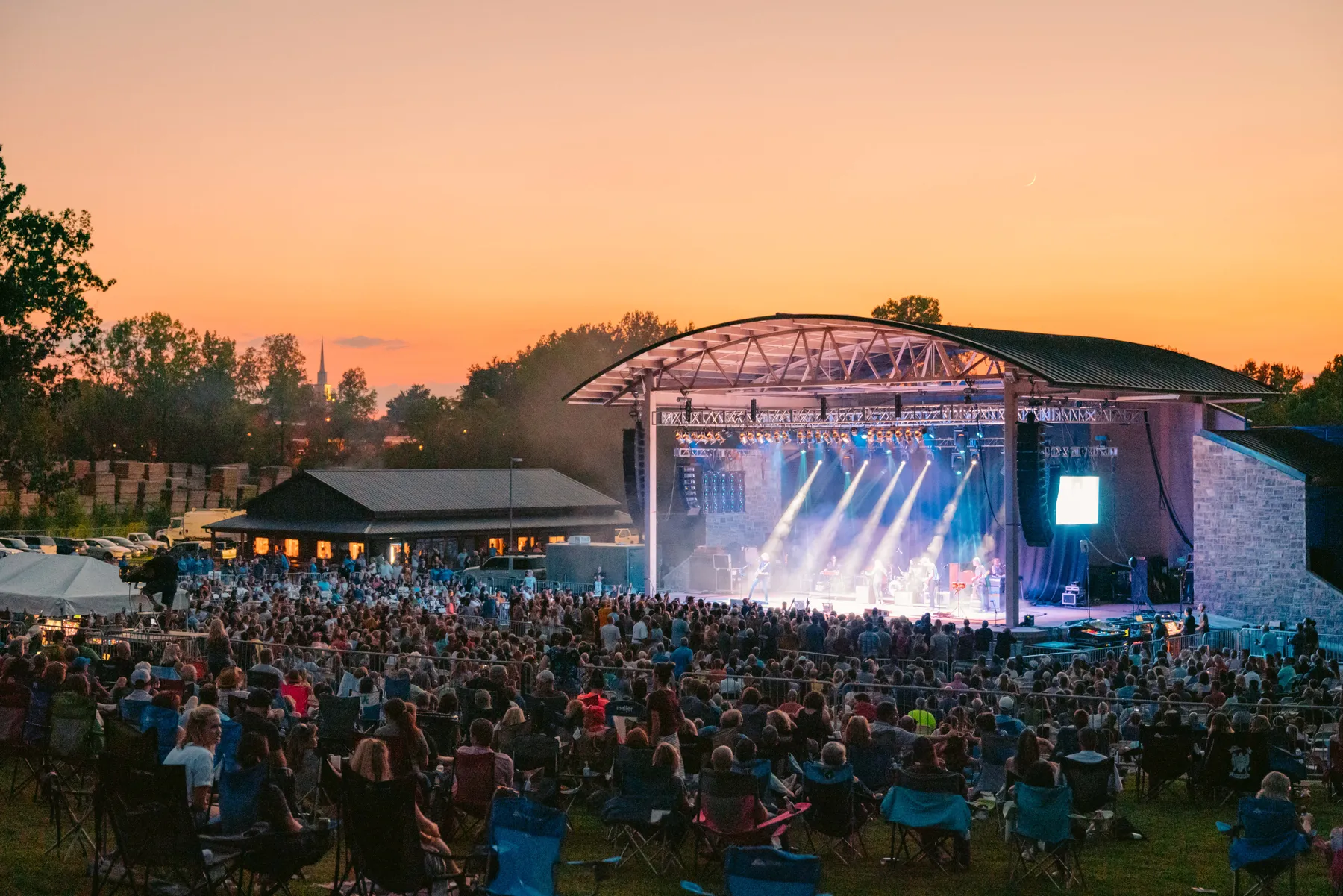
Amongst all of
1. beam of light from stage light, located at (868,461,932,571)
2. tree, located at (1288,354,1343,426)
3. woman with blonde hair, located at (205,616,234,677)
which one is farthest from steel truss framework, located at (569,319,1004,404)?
tree, located at (1288,354,1343,426)

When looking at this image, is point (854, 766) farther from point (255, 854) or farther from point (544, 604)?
point (544, 604)

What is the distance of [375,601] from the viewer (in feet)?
89.8

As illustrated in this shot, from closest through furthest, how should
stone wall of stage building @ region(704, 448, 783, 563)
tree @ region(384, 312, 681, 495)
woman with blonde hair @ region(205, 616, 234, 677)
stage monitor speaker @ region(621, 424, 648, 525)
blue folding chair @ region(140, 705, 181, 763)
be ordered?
blue folding chair @ region(140, 705, 181, 763) → woman with blonde hair @ region(205, 616, 234, 677) → stage monitor speaker @ region(621, 424, 648, 525) → stone wall of stage building @ region(704, 448, 783, 563) → tree @ region(384, 312, 681, 495)

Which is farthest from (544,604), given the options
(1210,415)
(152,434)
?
(152,434)

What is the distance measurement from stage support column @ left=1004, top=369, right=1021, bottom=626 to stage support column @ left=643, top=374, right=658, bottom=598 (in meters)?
9.12

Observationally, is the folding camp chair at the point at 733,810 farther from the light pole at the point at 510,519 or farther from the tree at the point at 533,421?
the tree at the point at 533,421

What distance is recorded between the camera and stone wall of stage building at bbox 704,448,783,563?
127ft

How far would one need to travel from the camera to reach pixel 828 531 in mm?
36938

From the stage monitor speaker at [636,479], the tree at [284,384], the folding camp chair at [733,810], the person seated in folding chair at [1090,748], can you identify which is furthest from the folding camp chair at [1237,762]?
the tree at [284,384]

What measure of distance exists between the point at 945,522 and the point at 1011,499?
8.01m

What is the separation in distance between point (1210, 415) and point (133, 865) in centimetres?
2805

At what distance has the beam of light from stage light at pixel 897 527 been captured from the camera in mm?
34750

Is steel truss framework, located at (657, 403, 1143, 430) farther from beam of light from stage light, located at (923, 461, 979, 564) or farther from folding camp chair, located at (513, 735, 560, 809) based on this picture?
folding camp chair, located at (513, 735, 560, 809)

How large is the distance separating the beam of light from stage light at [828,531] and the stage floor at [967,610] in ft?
6.68
